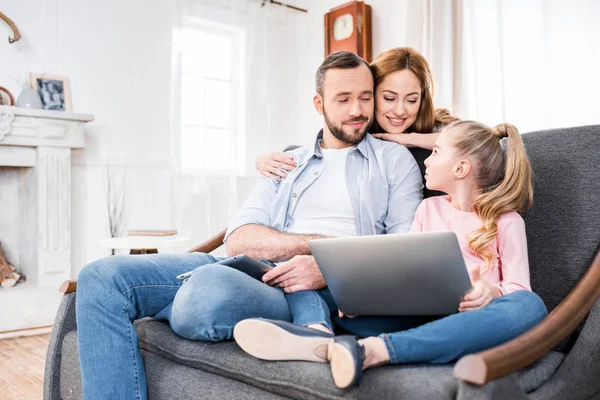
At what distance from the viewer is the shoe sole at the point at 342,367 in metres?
0.84

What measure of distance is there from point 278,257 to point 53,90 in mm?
2446

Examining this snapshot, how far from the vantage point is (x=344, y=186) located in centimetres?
167

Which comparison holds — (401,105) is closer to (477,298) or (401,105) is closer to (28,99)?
(477,298)

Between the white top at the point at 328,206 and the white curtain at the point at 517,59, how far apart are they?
6.10 ft

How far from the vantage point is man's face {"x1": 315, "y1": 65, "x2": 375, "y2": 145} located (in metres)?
1.72

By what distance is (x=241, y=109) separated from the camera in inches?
170

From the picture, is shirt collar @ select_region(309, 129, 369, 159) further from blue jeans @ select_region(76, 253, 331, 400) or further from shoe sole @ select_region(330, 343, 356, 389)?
shoe sole @ select_region(330, 343, 356, 389)

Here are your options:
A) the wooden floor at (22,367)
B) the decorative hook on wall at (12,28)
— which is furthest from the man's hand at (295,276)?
the decorative hook on wall at (12,28)

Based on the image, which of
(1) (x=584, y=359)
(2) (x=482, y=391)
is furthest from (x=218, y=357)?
(1) (x=584, y=359)

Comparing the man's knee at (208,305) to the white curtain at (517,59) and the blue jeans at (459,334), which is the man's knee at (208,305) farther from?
the white curtain at (517,59)

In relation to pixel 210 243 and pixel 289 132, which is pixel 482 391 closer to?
pixel 210 243

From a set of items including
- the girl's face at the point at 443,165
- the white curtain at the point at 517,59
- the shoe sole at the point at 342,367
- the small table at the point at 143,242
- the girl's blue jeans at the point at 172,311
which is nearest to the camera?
the shoe sole at the point at 342,367

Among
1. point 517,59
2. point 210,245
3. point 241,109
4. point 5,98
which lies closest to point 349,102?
point 210,245

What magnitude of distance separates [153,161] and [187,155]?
0.27 m
